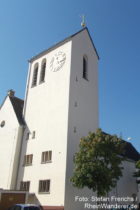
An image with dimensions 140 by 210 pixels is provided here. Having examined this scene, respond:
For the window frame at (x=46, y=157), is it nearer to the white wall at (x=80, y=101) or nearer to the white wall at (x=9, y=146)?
the white wall at (x=80, y=101)

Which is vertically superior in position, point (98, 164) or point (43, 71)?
point (43, 71)

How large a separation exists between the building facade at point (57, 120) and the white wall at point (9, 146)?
177mm

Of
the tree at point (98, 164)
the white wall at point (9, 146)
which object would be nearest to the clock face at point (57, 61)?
the white wall at point (9, 146)

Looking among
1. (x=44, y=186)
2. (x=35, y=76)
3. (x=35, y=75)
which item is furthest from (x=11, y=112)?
(x=44, y=186)

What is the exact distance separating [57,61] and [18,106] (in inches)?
355

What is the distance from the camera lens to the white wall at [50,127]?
24.8 metres

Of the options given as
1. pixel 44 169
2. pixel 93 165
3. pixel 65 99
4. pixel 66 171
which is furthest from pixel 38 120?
pixel 93 165

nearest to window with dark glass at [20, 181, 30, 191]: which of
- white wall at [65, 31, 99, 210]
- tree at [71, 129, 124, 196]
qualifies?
white wall at [65, 31, 99, 210]

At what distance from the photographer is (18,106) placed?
116 ft

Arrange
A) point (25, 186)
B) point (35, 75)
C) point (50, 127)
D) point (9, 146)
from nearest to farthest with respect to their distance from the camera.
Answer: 1. point (25, 186)
2. point (50, 127)
3. point (9, 146)
4. point (35, 75)

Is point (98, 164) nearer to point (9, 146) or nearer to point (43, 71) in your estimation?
point (9, 146)

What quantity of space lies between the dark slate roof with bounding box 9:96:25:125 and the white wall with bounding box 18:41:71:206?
936 mm

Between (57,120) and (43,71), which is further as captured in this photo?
(43,71)

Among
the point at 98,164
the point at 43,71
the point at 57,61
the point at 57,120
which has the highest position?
the point at 57,61
